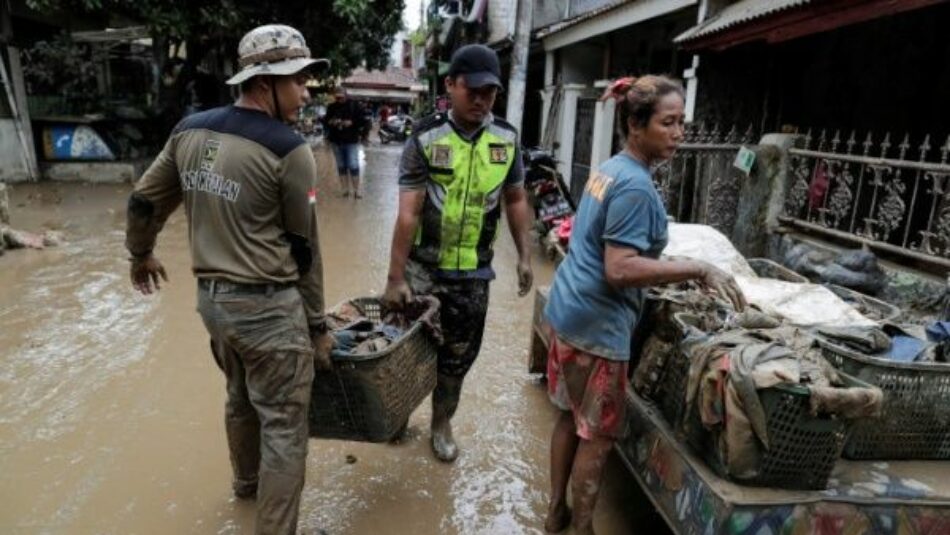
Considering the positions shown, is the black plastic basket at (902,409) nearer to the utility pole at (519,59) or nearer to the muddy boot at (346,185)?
the utility pole at (519,59)

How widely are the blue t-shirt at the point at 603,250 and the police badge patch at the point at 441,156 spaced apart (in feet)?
2.40

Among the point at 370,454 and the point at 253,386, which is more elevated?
the point at 253,386

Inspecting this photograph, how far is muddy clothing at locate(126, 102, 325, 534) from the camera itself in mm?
2229

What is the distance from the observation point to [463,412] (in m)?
3.92

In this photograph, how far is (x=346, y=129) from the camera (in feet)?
35.2

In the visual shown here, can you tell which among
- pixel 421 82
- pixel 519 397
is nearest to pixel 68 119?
pixel 519 397

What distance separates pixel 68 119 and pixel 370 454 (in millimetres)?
11661

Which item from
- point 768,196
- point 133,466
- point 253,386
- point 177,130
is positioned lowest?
point 133,466

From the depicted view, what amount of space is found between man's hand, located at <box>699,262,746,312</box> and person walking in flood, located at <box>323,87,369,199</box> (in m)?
9.20

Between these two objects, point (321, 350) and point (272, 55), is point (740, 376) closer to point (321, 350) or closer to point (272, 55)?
point (321, 350)

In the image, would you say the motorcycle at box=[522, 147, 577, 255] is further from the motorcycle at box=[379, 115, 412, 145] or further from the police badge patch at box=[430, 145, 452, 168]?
the motorcycle at box=[379, 115, 412, 145]

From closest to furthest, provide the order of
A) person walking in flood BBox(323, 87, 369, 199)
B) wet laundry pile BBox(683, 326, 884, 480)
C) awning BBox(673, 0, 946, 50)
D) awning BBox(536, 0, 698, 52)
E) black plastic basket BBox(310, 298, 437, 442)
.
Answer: wet laundry pile BBox(683, 326, 884, 480)
black plastic basket BBox(310, 298, 437, 442)
awning BBox(673, 0, 946, 50)
awning BBox(536, 0, 698, 52)
person walking in flood BBox(323, 87, 369, 199)

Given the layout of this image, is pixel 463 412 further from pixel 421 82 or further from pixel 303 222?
pixel 421 82

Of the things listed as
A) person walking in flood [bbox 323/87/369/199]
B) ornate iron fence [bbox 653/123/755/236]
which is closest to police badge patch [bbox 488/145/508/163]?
ornate iron fence [bbox 653/123/755/236]
